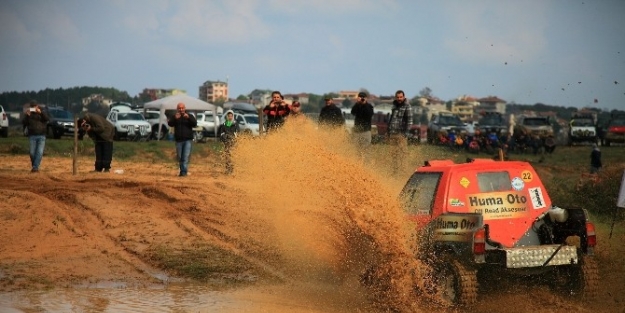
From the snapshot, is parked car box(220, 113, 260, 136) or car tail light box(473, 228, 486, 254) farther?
parked car box(220, 113, 260, 136)

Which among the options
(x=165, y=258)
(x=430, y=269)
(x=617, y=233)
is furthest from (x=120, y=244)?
(x=617, y=233)

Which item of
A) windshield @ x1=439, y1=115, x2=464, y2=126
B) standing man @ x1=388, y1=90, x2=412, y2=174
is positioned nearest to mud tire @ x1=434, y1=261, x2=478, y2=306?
standing man @ x1=388, y1=90, x2=412, y2=174

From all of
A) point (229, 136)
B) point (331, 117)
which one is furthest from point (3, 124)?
point (331, 117)

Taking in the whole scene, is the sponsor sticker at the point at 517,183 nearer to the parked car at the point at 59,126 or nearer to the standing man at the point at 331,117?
the standing man at the point at 331,117

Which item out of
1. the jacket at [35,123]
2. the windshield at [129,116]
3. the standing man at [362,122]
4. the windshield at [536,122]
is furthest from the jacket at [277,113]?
the windshield at [536,122]

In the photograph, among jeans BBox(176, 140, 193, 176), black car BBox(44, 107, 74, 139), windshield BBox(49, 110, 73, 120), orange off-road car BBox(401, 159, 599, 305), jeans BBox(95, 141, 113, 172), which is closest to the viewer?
orange off-road car BBox(401, 159, 599, 305)

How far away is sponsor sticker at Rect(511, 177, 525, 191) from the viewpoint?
10578mm

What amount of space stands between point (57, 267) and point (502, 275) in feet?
19.4

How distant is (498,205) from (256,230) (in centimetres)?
592

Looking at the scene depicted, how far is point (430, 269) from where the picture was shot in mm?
9625

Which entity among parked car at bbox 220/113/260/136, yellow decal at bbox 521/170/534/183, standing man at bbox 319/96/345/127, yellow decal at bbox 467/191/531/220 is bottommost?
parked car at bbox 220/113/260/136

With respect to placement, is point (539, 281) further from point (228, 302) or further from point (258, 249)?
point (258, 249)

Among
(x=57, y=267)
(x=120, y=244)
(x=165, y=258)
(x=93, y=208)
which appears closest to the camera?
(x=57, y=267)

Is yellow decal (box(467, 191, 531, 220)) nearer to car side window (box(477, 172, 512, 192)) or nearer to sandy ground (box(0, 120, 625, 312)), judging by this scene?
car side window (box(477, 172, 512, 192))
